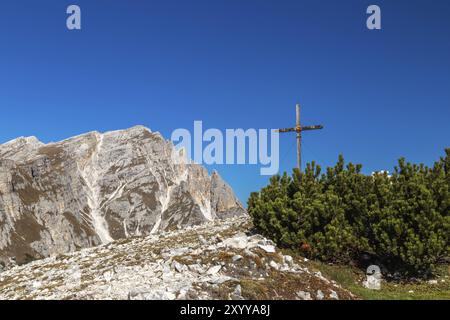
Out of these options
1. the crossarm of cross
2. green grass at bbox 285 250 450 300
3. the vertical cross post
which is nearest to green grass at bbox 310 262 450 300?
green grass at bbox 285 250 450 300

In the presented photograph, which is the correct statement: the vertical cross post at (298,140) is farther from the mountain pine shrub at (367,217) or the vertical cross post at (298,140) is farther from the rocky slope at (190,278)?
the rocky slope at (190,278)

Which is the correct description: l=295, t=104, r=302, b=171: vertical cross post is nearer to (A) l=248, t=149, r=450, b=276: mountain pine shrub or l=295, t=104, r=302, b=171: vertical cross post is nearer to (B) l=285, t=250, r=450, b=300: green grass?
(A) l=248, t=149, r=450, b=276: mountain pine shrub

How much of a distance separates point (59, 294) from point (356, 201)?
15.6 meters

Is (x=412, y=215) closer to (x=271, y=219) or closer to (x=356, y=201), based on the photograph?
(x=356, y=201)

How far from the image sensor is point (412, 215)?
2133 cm

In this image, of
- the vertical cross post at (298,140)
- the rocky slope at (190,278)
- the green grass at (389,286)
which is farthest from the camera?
the vertical cross post at (298,140)

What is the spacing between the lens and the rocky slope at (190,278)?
1517 centimetres

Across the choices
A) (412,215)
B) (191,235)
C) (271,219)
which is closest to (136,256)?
(191,235)

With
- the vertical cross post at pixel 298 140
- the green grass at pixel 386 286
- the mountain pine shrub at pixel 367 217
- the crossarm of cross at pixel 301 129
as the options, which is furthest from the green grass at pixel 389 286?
the crossarm of cross at pixel 301 129

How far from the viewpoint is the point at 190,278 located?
1677 centimetres

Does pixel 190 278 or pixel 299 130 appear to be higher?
pixel 299 130

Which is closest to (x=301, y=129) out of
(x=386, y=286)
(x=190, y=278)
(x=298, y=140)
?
(x=298, y=140)

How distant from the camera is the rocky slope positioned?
49.8 ft

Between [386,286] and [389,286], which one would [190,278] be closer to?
[386,286]
